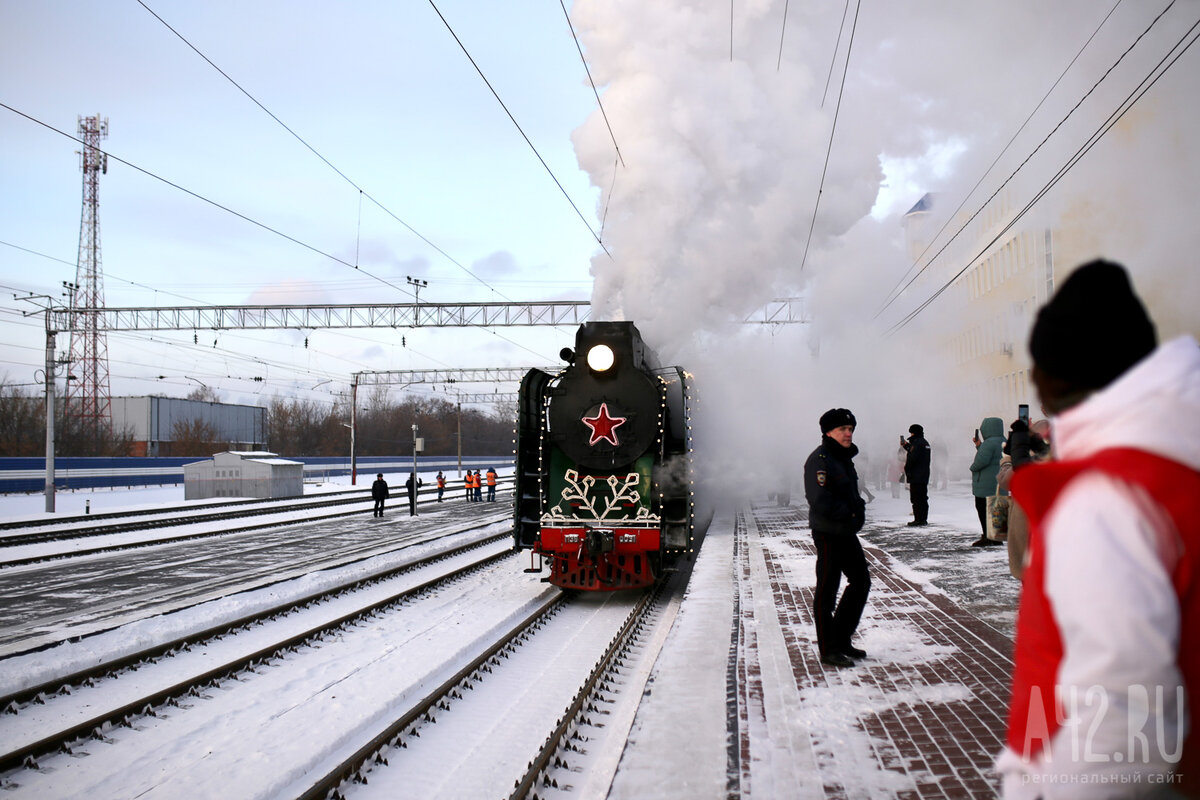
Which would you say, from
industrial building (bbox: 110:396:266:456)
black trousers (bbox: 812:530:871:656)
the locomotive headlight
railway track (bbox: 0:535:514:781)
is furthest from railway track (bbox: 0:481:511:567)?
industrial building (bbox: 110:396:266:456)

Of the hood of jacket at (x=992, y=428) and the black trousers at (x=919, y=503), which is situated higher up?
the hood of jacket at (x=992, y=428)

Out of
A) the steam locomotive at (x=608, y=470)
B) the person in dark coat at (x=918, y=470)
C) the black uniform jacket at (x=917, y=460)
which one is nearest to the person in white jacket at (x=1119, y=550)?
the steam locomotive at (x=608, y=470)

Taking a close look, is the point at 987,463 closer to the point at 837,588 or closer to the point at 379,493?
the point at 837,588

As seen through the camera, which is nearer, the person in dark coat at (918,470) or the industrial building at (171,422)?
the person in dark coat at (918,470)

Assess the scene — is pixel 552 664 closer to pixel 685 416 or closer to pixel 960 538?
pixel 685 416

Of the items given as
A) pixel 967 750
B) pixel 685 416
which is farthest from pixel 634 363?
pixel 967 750

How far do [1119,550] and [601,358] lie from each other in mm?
7958

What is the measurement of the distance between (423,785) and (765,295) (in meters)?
11.2

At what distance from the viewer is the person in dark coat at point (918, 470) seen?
39.4 ft

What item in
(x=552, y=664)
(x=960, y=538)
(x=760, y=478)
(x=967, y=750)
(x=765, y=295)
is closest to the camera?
(x=967, y=750)

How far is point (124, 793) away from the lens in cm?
420

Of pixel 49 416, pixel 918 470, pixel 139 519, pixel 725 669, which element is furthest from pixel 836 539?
pixel 49 416

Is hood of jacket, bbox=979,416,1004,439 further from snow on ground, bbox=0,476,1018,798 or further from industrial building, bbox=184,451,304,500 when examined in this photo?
industrial building, bbox=184,451,304,500

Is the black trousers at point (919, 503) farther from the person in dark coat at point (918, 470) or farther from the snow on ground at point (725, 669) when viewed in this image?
the snow on ground at point (725, 669)
